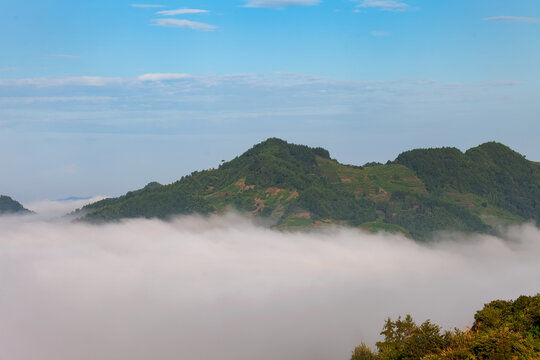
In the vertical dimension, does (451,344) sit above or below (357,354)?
above

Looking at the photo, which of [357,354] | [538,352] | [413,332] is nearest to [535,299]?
[413,332]

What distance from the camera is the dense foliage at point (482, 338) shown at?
2881 inches

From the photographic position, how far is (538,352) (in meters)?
73.8

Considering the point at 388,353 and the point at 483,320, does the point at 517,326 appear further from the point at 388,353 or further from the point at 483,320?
the point at 388,353

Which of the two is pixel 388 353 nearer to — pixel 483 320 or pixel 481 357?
pixel 483 320

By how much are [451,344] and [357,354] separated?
63696mm

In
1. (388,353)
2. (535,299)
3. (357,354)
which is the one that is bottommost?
(357,354)

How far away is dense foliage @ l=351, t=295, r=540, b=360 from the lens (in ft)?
240

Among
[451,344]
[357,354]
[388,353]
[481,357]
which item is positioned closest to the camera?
[481,357]

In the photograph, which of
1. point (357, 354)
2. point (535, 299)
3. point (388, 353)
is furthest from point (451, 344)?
point (357, 354)

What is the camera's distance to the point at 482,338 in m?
74.0

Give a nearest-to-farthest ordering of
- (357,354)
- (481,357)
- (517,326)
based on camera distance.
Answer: (481,357), (517,326), (357,354)

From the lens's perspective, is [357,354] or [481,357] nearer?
[481,357]

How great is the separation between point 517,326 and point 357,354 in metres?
59.9
